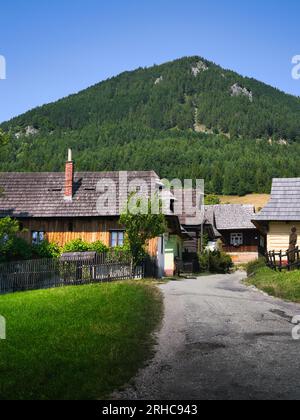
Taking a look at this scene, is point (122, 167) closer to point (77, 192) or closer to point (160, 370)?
point (77, 192)

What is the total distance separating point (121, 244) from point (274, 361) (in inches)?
966

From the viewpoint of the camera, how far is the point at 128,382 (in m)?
8.38

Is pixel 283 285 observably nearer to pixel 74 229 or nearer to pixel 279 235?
pixel 279 235

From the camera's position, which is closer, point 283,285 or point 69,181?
point 283,285

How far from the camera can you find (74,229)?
112 ft

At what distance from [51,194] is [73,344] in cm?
2640

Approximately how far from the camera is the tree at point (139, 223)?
94.9ft

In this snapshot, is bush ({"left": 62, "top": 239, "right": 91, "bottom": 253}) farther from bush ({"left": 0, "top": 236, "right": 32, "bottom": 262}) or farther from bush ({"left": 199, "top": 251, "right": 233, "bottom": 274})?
bush ({"left": 199, "top": 251, "right": 233, "bottom": 274})

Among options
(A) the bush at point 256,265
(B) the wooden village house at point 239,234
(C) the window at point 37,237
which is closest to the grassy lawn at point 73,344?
(A) the bush at point 256,265

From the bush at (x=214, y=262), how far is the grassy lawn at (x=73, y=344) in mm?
28971

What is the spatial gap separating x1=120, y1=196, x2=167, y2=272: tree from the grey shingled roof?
155ft

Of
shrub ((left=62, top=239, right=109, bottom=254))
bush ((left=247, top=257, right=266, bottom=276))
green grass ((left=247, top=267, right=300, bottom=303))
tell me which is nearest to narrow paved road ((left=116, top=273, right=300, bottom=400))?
green grass ((left=247, top=267, right=300, bottom=303))

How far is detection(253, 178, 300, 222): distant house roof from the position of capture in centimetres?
3012

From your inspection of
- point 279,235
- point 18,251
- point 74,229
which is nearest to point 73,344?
point 18,251
